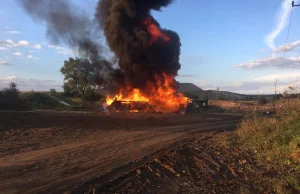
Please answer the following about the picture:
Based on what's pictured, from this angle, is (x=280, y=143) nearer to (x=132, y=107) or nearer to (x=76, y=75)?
(x=132, y=107)

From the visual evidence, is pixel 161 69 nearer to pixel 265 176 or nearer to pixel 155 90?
pixel 155 90

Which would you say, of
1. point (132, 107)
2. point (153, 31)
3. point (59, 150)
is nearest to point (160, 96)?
point (132, 107)

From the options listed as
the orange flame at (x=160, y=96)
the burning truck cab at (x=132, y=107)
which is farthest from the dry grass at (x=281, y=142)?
the orange flame at (x=160, y=96)

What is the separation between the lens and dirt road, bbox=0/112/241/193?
856cm

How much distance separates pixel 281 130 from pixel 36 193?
1035 centimetres

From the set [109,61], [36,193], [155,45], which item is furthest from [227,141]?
[109,61]

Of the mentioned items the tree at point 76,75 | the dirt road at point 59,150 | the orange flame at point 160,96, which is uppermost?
the tree at point 76,75

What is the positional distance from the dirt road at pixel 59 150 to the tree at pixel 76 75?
149ft

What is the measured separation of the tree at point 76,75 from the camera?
226 feet

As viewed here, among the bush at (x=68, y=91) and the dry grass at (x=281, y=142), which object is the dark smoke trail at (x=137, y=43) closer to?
the dry grass at (x=281, y=142)

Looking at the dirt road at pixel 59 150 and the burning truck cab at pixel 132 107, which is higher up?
the burning truck cab at pixel 132 107

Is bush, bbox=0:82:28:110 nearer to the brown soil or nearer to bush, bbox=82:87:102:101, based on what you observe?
bush, bbox=82:87:102:101

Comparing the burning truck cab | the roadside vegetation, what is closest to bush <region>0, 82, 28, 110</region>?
the burning truck cab

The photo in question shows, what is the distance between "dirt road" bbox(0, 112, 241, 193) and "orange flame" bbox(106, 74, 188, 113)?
14.5 meters
